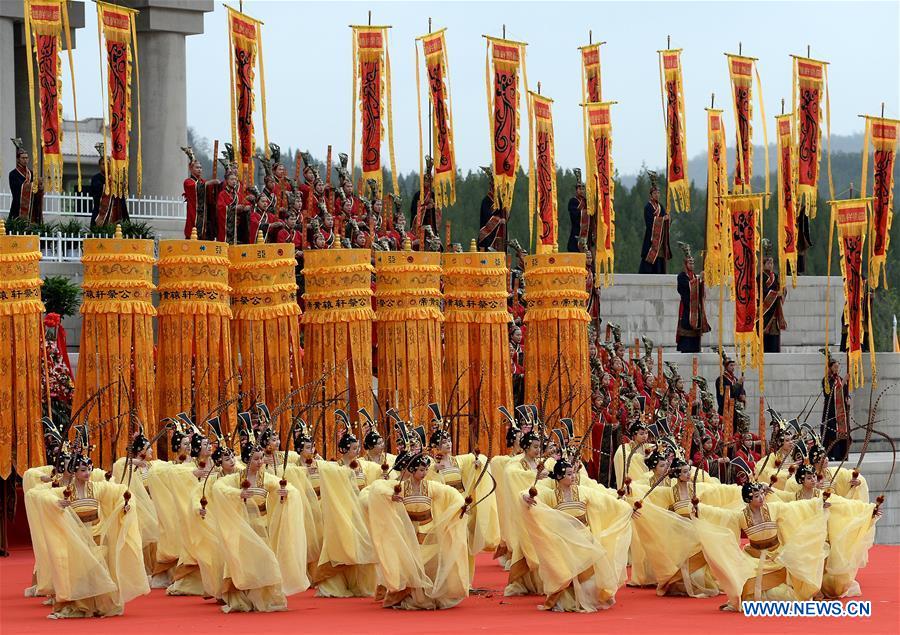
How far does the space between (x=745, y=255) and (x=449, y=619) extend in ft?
24.1

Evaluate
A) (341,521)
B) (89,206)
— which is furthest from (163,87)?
(341,521)

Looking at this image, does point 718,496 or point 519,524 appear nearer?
point 519,524

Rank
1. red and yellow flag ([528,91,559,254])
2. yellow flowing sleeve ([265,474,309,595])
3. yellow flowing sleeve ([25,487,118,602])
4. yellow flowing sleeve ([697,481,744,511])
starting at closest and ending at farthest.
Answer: yellow flowing sleeve ([25,487,118,602]) → yellow flowing sleeve ([265,474,309,595]) → yellow flowing sleeve ([697,481,744,511]) → red and yellow flag ([528,91,559,254])

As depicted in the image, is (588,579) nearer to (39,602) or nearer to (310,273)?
(39,602)

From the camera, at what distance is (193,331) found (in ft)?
46.5

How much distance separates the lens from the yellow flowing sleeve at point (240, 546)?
1080 centimetres

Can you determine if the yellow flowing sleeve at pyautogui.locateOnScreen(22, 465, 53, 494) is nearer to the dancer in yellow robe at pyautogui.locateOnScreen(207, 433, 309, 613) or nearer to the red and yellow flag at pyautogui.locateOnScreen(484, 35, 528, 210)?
the dancer in yellow robe at pyautogui.locateOnScreen(207, 433, 309, 613)

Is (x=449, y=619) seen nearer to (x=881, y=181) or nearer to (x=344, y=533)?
(x=344, y=533)

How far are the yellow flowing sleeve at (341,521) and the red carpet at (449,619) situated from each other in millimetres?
292

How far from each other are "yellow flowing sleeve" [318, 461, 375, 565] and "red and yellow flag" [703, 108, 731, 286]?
6507 millimetres

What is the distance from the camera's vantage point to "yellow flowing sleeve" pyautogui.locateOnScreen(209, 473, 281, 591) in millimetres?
10805

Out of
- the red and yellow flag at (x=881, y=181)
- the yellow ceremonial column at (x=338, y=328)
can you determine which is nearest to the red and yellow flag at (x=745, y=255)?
the red and yellow flag at (x=881, y=181)

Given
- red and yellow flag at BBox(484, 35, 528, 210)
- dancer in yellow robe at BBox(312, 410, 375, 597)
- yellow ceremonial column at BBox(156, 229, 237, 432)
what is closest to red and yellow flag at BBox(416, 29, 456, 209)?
red and yellow flag at BBox(484, 35, 528, 210)

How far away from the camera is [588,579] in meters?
10.9
